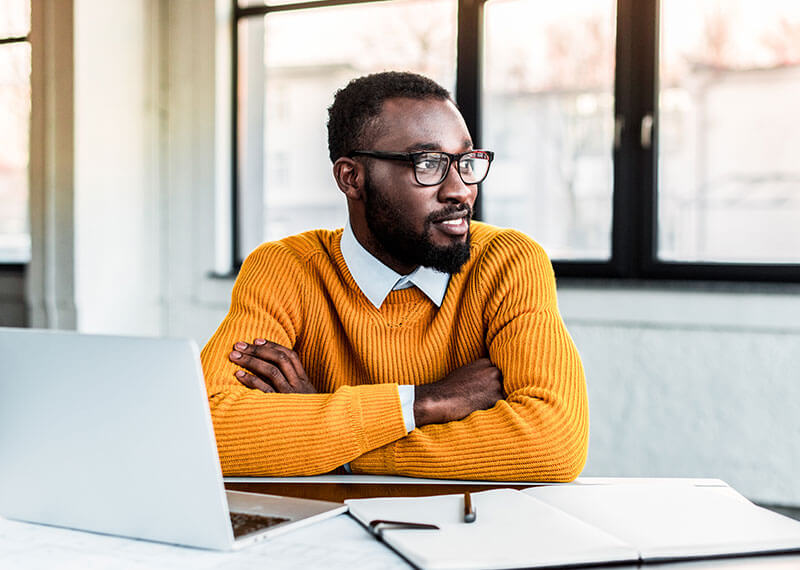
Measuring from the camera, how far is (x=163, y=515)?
0.85 metres

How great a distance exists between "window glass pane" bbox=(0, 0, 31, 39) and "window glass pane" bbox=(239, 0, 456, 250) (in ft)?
3.34

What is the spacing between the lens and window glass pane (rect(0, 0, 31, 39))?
12.7ft

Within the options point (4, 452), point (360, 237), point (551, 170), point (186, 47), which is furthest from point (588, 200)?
point (4, 452)

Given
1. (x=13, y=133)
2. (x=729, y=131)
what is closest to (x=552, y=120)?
(x=729, y=131)

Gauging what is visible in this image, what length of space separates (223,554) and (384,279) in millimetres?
894

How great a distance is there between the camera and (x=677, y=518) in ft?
3.05

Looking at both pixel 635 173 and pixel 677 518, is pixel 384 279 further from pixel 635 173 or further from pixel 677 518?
pixel 635 173

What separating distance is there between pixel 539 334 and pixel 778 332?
168cm

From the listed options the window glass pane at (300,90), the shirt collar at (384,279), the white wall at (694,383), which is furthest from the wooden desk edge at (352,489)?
the window glass pane at (300,90)

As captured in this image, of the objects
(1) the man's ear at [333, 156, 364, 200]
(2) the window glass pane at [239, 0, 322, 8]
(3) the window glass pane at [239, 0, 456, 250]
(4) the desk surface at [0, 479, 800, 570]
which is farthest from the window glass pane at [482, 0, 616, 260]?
(4) the desk surface at [0, 479, 800, 570]

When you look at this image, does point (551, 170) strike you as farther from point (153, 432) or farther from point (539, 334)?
point (153, 432)

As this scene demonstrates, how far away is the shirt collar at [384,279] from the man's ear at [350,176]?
0.15m

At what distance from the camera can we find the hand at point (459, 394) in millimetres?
1407

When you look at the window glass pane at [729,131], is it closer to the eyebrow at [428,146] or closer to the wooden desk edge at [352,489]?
the eyebrow at [428,146]
